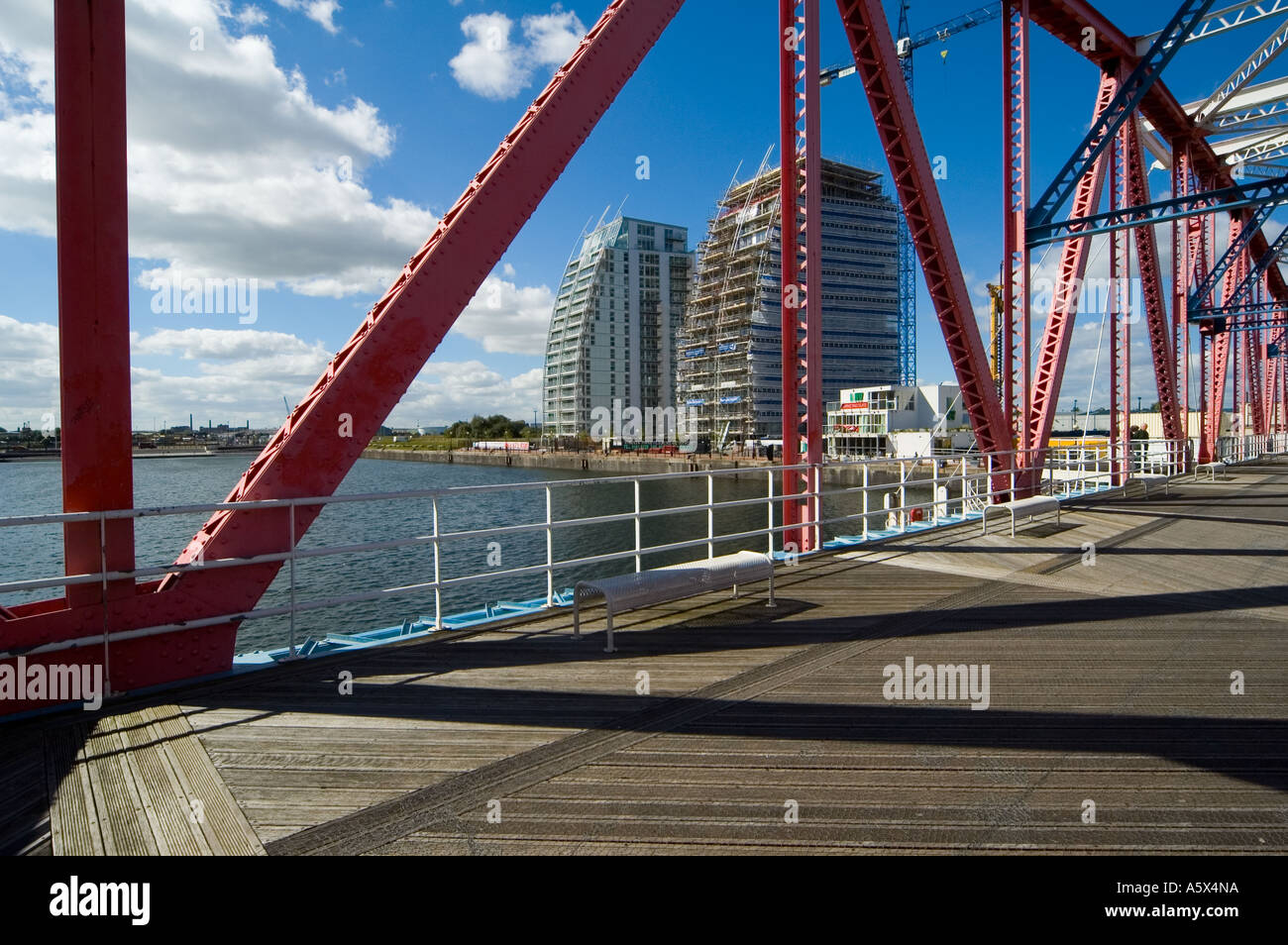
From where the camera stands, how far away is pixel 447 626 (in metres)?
6.32

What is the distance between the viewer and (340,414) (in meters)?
5.17

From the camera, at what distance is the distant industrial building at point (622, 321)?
130 m

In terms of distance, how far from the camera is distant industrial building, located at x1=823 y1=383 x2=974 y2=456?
7481 cm

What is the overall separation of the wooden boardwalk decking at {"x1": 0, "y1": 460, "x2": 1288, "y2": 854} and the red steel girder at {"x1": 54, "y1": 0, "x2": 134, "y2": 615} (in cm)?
113

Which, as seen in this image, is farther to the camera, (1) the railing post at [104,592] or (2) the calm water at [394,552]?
(2) the calm water at [394,552]

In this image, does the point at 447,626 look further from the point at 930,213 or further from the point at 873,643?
the point at 930,213

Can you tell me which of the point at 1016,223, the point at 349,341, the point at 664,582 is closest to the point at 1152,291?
the point at 1016,223

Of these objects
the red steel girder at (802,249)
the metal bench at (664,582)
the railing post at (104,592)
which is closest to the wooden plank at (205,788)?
the railing post at (104,592)

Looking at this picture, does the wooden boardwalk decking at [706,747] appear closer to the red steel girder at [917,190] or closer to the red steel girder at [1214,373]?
the red steel girder at [917,190]

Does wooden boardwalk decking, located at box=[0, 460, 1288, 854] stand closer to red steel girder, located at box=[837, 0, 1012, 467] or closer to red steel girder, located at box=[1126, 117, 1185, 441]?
red steel girder, located at box=[837, 0, 1012, 467]

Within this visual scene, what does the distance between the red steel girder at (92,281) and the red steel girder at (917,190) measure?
9.43 m

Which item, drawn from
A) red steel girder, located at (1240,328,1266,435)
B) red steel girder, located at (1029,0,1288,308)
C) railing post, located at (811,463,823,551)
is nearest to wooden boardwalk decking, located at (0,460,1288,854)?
railing post, located at (811,463,823,551)
